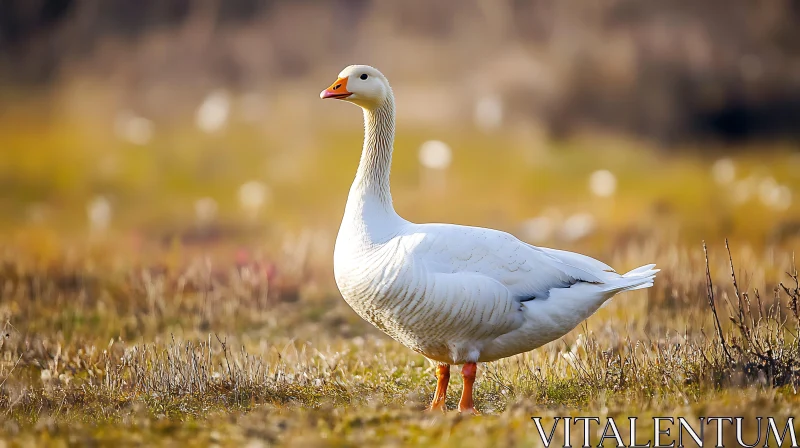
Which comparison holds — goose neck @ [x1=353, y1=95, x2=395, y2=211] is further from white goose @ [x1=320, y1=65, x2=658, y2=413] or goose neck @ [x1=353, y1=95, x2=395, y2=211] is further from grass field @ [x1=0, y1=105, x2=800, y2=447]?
grass field @ [x1=0, y1=105, x2=800, y2=447]

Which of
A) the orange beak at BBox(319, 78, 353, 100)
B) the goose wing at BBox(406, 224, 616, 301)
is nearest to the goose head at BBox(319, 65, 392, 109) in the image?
the orange beak at BBox(319, 78, 353, 100)

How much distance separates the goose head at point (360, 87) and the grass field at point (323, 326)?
221 cm

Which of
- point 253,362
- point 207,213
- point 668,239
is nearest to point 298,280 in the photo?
point 253,362

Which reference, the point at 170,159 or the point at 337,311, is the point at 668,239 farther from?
the point at 170,159

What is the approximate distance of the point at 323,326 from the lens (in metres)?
10.7

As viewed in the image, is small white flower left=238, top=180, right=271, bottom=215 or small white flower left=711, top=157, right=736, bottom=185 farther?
small white flower left=711, top=157, right=736, bottom=185

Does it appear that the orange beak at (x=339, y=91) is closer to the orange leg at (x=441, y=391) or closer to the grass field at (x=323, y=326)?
the grass field at (x=323, y=326)

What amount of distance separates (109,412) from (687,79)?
108 ft

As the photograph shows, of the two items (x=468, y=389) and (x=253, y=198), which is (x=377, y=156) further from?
(x=253, y=198)

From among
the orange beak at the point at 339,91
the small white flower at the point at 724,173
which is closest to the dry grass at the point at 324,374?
the orange beak at the point at 339,91

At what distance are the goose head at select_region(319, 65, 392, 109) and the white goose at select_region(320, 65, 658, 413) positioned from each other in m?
0.03

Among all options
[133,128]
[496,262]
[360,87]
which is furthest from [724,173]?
[496,262]

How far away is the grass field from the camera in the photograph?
543 centimetres

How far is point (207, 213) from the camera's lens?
22969mm
